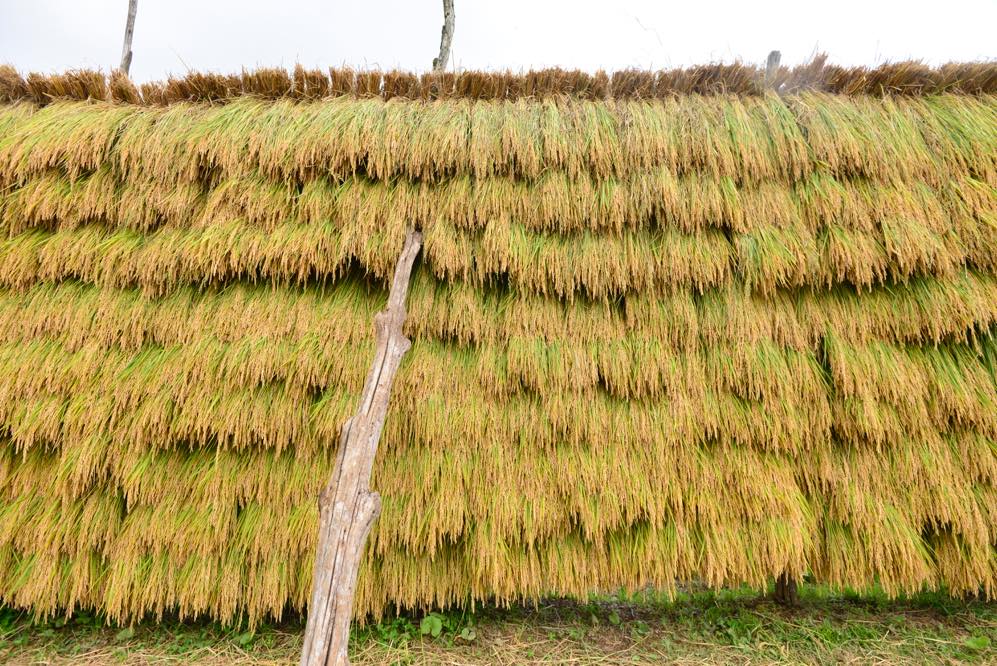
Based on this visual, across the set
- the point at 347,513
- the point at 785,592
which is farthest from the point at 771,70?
the point at 347,513

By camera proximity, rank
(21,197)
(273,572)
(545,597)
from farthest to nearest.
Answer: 1. (545,597)
2. (21,197)
3. (273,572)

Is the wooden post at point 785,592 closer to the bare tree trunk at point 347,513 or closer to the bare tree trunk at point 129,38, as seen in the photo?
the bare tree trunk at point 347,513

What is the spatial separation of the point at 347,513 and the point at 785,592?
2098 millimetres

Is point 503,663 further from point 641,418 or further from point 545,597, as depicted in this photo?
point 641,418

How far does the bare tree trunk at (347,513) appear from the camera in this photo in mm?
1380

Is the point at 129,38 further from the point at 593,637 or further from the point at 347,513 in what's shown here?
the point at 593,637

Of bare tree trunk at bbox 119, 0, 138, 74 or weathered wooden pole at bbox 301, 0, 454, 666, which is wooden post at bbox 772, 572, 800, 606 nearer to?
weathered wooden pole at bbox 301, 0, 454, 666

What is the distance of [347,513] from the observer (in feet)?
5.07

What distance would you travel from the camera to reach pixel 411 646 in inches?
83.4

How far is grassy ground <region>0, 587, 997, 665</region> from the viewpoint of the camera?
207cm

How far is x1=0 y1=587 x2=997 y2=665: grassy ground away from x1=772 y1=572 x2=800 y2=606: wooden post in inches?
1.7

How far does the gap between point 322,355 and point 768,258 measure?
1.79 m

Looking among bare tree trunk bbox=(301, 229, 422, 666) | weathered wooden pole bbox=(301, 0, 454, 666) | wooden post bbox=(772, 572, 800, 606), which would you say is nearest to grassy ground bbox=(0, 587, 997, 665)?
wooden post bbox=(772, 572, 800, 606)

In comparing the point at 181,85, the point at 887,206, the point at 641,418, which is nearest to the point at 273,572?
the point at 641,418
